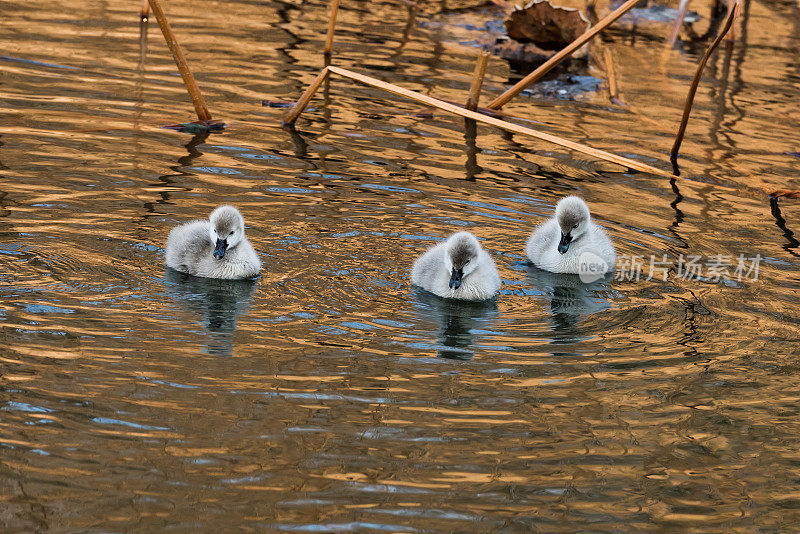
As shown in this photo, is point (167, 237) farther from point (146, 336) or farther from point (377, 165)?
point (377, 165)

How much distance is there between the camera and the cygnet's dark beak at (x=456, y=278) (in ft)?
23.3

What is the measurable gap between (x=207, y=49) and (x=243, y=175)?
4.67 metres

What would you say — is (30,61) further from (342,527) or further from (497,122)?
(342,527)

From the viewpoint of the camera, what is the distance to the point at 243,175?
9164mm

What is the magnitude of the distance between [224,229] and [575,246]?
2.48 metres

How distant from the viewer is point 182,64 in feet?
33.1

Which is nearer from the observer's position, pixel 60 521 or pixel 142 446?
pixel 60 521

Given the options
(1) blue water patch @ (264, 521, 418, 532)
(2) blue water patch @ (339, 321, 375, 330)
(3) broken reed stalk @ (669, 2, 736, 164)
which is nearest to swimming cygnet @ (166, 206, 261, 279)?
(2) blue water patch @ (339, 321, 375, 330)

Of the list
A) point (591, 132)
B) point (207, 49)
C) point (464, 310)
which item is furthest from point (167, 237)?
point (207, 49)

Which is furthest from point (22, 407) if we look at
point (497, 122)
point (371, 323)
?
point (497, 122)

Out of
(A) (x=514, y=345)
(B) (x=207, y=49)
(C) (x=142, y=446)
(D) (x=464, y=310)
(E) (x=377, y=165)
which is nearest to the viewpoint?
(C) (x=142, y=446)

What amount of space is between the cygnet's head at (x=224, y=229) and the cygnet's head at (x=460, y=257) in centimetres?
137

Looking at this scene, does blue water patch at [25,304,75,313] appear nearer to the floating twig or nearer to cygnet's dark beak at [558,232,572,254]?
cygnet's dark beak at [558,232,572,254]

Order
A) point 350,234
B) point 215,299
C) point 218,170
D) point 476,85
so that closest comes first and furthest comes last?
point 215,299 < point 350,234 < point 218,170 < point 476,85
